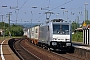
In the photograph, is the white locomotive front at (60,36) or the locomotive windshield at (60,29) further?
the locomotive windshield at (60,29)

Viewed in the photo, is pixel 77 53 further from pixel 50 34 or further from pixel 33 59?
pixel 33 59

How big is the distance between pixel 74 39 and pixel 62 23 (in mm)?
46466

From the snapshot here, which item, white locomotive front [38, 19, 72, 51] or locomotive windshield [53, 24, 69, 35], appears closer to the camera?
white locomotive front [38, 19, 72, 51]

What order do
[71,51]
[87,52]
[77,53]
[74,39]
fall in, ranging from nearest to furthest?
1. [87,52]
2. [77,53]
3. [71,51]
4. [74,39]

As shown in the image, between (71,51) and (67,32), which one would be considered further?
(71,51)

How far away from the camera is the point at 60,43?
94.2 ft

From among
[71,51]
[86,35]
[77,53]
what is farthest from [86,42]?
[77,53]

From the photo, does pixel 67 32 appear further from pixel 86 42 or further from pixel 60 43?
pixel 86 42

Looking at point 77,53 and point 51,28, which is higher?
point 51,28

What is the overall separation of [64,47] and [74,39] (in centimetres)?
4691

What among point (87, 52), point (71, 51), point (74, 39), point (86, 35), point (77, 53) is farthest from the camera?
point (74, 39)

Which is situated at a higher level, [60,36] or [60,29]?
[60,29]

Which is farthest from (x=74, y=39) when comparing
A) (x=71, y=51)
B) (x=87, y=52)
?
(x=87, y=52)

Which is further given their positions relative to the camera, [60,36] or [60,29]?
[60,29]
